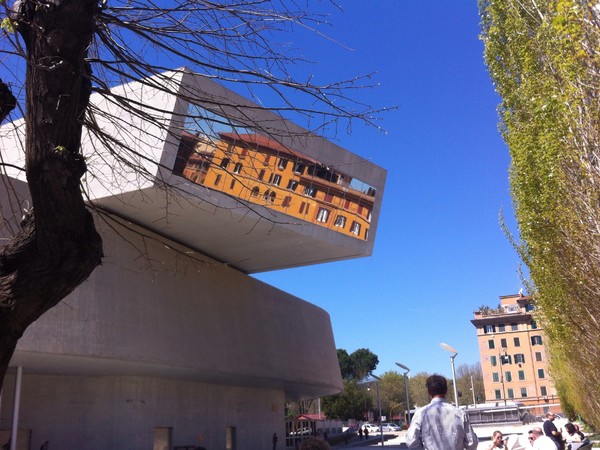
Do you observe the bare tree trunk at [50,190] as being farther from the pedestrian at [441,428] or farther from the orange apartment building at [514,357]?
the orange apartment building at [514,357]

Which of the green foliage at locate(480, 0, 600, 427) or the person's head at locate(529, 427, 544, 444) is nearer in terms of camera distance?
the green foliage at locate(480, 0, 600, 427)

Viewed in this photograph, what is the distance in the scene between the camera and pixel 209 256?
85.0 feet

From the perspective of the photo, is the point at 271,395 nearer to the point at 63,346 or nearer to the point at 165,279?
the point at 165,279

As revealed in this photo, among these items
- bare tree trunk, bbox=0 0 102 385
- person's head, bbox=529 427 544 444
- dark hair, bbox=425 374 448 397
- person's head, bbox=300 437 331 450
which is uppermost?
bare tree trunk, bbox=0 0 102 385

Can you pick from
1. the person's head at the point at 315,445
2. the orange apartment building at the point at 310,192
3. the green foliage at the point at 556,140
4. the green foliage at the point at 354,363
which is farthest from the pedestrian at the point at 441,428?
the green foliage at the point at 354,363

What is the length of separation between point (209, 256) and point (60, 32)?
21.9m

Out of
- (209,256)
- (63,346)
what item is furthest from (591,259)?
(209,256)

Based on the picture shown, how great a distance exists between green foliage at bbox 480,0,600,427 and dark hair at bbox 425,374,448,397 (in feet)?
13.5

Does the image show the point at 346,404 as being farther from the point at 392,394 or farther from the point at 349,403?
the point at 392,394

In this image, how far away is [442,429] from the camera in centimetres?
503

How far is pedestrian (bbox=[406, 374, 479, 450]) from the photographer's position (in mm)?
4992

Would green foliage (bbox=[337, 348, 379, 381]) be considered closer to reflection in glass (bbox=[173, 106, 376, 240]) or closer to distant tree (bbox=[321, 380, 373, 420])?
distant tree (bbox=[321, 380, 373, 420])

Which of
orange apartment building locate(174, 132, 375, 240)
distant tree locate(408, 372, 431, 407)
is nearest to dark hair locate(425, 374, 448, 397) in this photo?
orange apartment building locate(174, 132, 375, 240)

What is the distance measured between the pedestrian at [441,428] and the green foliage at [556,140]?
4.33 metres
